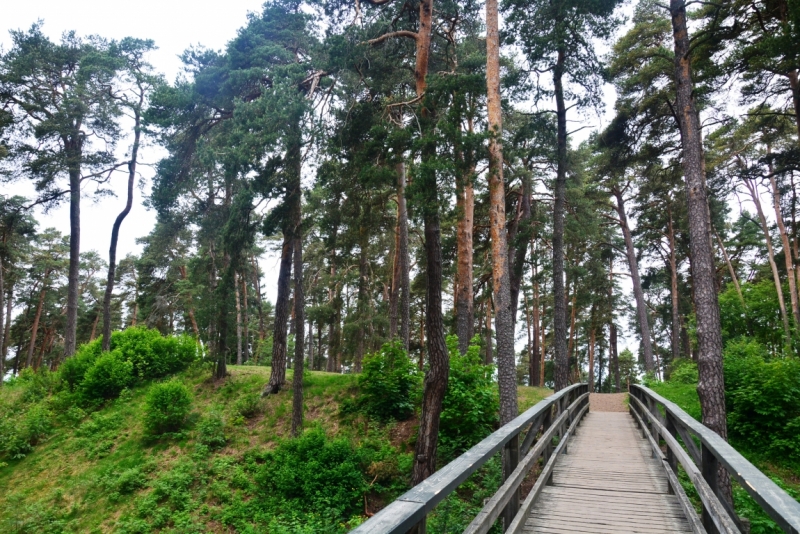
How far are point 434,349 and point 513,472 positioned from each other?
497cm

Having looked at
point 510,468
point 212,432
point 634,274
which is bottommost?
point 212,432

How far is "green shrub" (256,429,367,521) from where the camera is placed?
9.62 meters

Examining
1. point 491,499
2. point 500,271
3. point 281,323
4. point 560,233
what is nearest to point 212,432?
point 281,323

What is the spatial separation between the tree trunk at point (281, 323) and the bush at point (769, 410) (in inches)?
487

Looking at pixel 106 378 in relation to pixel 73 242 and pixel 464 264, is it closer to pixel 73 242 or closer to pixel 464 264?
pixel 73 242

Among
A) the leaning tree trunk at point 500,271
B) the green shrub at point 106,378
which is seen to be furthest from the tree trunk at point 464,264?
the green shrub at point 106,378

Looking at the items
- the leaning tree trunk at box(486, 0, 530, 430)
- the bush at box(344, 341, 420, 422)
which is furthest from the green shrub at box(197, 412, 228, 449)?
the leaning tree trunk at box(486, 0, 530, 430)

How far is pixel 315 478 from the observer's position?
33.1 feet

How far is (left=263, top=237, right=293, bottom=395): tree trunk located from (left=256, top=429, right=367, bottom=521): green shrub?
4.12 metres

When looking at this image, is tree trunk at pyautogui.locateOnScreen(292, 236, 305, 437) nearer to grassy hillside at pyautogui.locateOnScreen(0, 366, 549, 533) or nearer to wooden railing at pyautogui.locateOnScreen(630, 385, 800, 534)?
grassy hillside at pyautogui.locateOnScreen(0, 366, 549, 533)

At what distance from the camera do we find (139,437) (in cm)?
1386

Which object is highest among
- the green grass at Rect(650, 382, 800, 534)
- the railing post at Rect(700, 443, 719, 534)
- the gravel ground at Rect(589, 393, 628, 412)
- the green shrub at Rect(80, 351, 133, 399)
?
the railing post at Rect(700, 443, 719, 534)

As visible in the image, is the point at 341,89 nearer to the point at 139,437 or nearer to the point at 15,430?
the point at 139,437

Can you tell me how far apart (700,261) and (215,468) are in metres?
11.9
